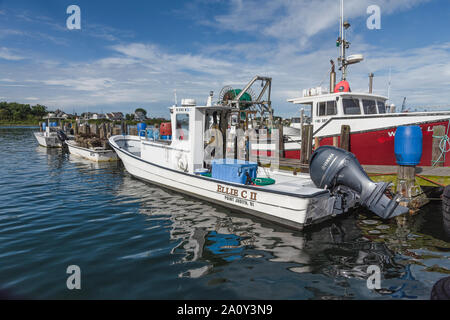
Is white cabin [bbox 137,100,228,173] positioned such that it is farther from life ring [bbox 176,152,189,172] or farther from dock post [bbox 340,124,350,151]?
dock post [bbox 340,124,350,151]

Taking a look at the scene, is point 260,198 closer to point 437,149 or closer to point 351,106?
point 437,149

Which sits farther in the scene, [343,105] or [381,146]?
[343,105]

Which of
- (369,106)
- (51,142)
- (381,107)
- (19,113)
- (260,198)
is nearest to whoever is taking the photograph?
(260,198)

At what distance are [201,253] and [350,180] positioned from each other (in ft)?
13.9

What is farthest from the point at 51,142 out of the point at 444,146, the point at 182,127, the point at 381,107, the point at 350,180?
the point at 444,146

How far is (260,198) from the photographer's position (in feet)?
23.8

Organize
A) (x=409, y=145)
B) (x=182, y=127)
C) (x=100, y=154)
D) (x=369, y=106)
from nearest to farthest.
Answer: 1. (x=409, y=145)
2. (x=182, y=127)
3. (x=369, y=106)
4. (x=100, y=154)

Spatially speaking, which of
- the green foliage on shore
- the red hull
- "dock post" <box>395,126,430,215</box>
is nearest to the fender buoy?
the red hull

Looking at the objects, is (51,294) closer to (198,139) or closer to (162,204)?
(162,204)

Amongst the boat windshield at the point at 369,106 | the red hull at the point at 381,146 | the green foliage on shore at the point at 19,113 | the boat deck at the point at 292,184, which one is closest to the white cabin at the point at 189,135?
the boat deck at the point at 292,184

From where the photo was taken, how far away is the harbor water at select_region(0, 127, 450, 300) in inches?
170

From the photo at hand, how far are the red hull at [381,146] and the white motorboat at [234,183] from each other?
161 inches

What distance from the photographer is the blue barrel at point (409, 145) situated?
7.75 m
